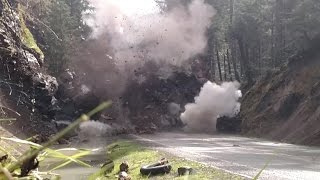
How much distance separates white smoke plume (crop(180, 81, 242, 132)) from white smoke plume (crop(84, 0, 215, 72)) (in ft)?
34.0

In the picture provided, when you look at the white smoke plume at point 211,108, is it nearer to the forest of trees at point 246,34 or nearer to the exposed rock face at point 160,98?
the exposed rock face at point 160,98

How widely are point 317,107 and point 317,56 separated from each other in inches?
303

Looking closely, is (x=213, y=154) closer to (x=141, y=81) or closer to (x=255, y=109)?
(x=255, y=109)

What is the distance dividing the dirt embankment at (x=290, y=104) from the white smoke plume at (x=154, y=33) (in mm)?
17924

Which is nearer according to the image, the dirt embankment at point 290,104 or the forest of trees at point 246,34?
the dirt embankment at point 290,104

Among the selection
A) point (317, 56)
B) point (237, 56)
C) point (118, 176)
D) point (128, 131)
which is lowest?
point (118, 176)

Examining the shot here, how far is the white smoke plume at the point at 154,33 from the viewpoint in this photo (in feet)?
203

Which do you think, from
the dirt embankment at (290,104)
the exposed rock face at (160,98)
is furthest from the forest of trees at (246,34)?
the exposed rock face at (160,98)

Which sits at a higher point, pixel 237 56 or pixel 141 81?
pixel 237 56

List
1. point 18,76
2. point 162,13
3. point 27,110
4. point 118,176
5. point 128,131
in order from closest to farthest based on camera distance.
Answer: point 118,176 → point 18,76 → point 27,110 → point 128,131 → point 162,13

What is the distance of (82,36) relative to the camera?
204 feet

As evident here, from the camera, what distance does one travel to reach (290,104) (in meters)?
37.8

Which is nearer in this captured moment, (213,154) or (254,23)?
(213,154)

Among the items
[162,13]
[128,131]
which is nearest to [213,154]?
[128,131]
